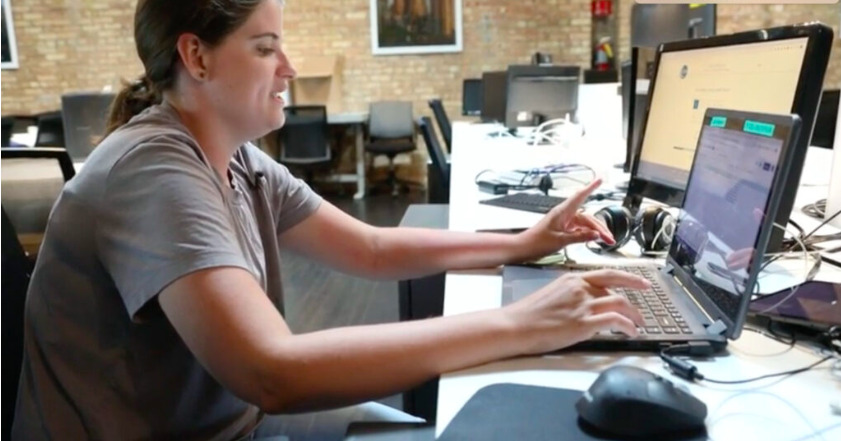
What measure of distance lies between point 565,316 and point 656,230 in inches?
23.6

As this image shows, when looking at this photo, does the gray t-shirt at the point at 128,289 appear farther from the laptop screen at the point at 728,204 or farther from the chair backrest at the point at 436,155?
the chair backrest at the point at 436,155

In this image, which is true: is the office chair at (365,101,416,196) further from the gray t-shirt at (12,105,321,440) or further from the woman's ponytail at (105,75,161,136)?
the gray t-shirt at (12,105,321,440)

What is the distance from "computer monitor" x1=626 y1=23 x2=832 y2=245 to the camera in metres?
1.16

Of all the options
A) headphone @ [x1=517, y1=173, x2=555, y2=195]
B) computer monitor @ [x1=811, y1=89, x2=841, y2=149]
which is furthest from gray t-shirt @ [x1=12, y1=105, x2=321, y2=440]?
computer monitor @ [x1=811, y1=89, x2=841, y2=149]

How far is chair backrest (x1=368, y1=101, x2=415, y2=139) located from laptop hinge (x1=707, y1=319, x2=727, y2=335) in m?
6.37

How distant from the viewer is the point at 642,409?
682 millimetres

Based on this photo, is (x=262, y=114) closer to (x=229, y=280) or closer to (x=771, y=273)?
(x=229, y=280)

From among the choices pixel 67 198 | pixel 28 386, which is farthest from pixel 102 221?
pixel 28 386

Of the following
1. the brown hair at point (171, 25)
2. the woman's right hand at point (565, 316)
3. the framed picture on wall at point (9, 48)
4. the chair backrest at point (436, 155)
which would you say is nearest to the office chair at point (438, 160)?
the chair backrest at point (436, 155)

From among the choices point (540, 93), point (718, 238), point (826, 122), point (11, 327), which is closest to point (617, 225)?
point (718, 238)

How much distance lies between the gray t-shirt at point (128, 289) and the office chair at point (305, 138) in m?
5.79

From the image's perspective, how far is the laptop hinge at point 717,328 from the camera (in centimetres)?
89

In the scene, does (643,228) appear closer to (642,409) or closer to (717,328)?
(717,328)

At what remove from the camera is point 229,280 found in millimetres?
829
